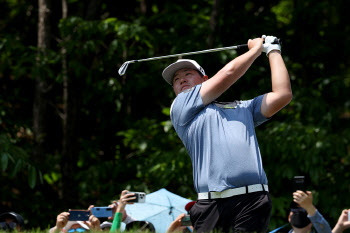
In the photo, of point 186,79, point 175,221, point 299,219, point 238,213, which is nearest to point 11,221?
point 175,221

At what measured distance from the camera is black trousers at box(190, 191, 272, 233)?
332 cm

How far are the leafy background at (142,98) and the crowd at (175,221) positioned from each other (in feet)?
5.78

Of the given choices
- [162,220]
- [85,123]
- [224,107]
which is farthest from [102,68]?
[224,107]

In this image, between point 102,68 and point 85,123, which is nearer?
point 102,68

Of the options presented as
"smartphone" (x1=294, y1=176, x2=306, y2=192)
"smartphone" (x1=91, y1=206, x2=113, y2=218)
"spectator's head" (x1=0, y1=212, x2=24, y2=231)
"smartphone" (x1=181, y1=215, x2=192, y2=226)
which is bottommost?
"spectator's head" (x1=0, y1=212, x2=24, y2=231)

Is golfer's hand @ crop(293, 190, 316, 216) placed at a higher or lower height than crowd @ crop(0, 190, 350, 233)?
higher

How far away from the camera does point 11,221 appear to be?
594 centimetres

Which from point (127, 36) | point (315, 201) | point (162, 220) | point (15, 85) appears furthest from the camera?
point (15, 85)

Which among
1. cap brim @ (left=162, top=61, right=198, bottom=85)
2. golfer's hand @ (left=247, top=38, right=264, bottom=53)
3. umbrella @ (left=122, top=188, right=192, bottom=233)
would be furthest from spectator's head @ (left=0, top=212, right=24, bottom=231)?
golfer's hand @ (left=247, top=38, right=264, bottom=53)

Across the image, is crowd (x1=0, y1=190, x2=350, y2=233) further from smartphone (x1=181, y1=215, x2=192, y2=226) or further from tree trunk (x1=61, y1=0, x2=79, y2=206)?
tree trunk (x1=61, y1=0, x2=79, y2=206)

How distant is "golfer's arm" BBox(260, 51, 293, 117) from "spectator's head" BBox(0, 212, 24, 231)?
9.56ft

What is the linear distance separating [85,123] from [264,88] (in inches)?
126

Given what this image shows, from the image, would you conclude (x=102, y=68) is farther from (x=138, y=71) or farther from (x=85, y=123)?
(x=85, y=123)

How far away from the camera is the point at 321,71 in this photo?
916 cm
